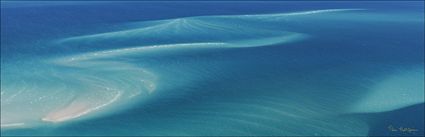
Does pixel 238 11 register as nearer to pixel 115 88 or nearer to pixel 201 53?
pixel 201 53

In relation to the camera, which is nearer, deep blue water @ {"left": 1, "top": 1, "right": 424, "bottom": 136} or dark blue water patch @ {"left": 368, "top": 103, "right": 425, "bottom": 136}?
dark blue water patch @ {"left": 368, "top": 103, "right": 425, "bottom": 136}

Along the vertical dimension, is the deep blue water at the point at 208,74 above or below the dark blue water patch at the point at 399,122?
above

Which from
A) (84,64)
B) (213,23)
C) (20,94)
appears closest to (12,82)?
(20,94)

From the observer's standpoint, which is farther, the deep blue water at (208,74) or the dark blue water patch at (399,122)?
the deep blue water at (208,74)

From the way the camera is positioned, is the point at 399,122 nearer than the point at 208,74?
Yes

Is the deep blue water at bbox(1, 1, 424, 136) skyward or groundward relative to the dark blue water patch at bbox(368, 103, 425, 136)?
skyward

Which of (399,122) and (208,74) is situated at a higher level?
(208,74)

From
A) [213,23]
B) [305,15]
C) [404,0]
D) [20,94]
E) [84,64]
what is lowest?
[20,94]

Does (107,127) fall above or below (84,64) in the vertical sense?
below
